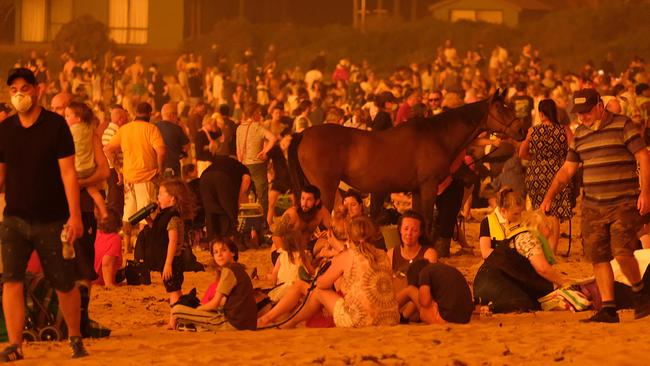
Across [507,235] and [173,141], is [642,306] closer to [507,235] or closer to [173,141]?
[507,235]

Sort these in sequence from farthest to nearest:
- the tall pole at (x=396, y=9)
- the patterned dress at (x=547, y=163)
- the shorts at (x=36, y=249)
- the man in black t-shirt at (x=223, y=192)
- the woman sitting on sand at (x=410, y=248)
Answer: the tall pole at (x=396, y=9), the man in black t-shirt at (x=223, y=192), the patterned dress at (x=547, y=163), the woman sitting on sand at (x=410, y=248), the shorts at (x=36, y=249)

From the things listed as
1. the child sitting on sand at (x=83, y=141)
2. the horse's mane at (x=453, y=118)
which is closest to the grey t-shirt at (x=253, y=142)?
the horse's mane at (x=453, y=118)

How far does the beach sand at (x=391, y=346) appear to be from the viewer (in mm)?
11188

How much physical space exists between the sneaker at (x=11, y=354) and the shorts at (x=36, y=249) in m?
0.46

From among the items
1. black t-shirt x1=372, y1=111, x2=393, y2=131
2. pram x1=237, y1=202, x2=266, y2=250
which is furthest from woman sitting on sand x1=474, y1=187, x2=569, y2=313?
black t-shirt x1=372, y1=111, x2=393, y2=131

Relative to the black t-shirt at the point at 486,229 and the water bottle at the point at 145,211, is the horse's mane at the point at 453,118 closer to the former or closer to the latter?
the black t-shirt at the point at 486,229

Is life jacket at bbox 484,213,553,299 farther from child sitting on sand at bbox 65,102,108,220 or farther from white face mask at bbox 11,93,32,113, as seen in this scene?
white face mask at bbox 11,93,32,113

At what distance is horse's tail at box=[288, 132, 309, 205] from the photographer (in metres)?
19.5

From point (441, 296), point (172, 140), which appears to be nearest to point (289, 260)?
point (441, 296)

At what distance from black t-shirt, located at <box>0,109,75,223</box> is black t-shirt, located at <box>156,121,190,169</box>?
9544mm

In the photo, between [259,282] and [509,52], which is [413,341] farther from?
[509,52]

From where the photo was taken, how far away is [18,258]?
11.0m

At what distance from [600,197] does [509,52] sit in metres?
47.0

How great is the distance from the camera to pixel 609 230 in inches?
492
